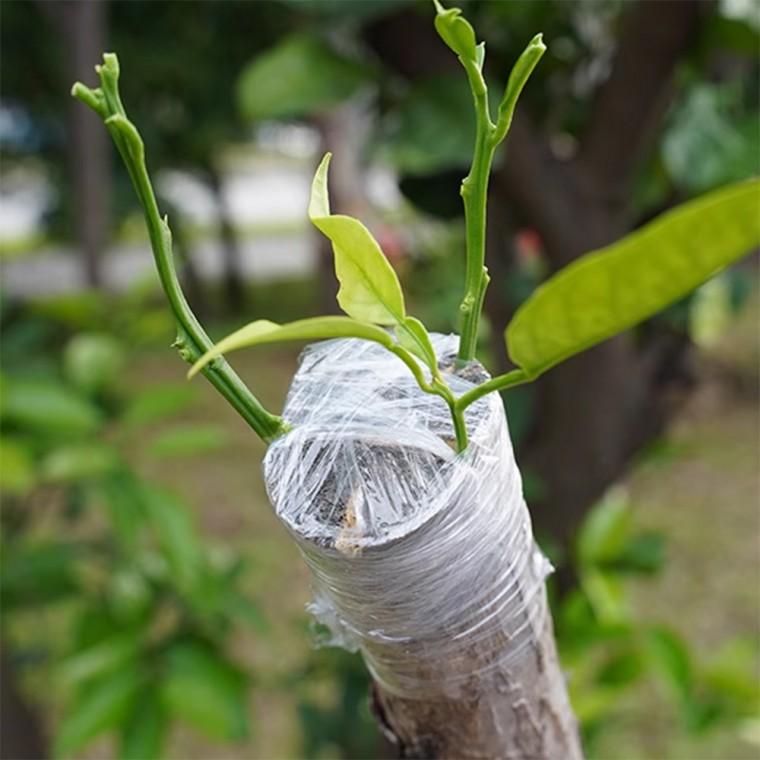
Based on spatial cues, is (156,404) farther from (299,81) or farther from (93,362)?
(299,81)

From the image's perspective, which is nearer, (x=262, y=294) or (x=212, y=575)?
(x=212, y=575)

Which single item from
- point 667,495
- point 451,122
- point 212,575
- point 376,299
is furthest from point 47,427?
point 667,495

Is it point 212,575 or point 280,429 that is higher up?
point 280,429

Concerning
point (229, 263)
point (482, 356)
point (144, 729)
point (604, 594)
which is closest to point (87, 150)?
point (482, 356)

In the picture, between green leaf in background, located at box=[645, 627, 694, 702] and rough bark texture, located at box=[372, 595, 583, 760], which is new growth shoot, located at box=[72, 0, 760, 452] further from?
green leaf in background, located at box=[645, 627, 694, 702]

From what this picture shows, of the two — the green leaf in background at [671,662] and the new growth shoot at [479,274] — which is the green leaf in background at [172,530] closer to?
the green leaf in background at [671,662]

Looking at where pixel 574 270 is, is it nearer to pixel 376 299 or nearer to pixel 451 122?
pixel 376 299
